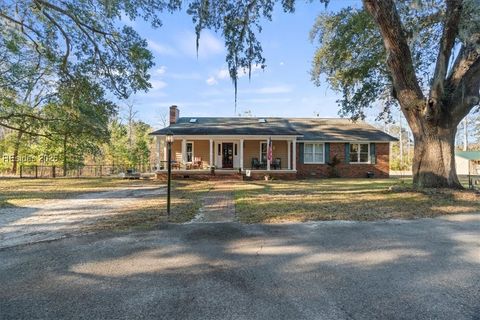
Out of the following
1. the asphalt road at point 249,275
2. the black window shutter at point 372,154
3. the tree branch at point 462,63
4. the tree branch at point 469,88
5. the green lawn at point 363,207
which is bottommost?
the asphalt road at point 249,275

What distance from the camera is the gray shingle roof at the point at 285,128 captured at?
68.7 feet

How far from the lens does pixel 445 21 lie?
9734 millimetres

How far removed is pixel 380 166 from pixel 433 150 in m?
12.6

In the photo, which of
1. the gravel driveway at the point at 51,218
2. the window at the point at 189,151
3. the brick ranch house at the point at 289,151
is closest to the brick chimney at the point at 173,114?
the brick ranch house at the point at 289,151

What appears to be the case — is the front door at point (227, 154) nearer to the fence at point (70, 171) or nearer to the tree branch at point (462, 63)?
the fence at point (70, 171)

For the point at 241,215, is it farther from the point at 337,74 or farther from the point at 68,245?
the point at 337,74

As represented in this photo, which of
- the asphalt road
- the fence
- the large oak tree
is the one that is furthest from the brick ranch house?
the asphalt road

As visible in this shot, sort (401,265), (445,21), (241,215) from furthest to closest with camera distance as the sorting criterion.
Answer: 1. (445,21)
2. (241,215)
3. (401,265)

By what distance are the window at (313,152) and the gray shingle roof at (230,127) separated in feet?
5.12

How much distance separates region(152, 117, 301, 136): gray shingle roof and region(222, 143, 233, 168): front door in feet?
4.54

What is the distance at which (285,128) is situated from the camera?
22.7 m

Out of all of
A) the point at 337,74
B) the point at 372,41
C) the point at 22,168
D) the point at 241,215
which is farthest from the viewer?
the point at 22,168

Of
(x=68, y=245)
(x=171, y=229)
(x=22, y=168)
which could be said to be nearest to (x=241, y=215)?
(x=171, y=229)

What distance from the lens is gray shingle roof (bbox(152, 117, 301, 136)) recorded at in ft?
67.8
